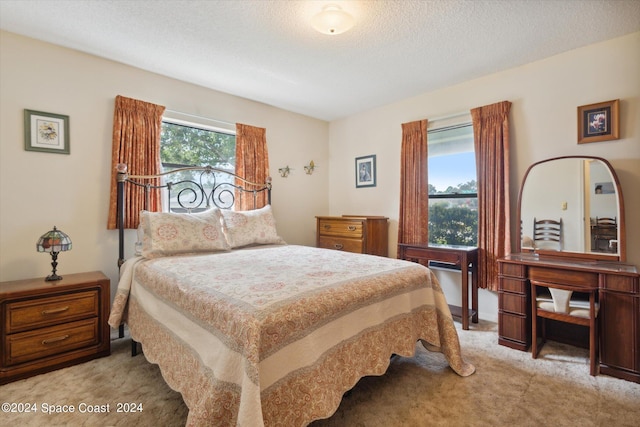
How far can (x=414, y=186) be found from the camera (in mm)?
3654

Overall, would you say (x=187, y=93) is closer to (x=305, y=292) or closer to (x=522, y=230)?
(x=305, y=292)

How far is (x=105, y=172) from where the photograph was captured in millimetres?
2812

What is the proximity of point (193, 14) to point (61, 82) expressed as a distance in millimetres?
1437

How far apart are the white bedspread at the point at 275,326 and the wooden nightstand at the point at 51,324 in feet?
0.65

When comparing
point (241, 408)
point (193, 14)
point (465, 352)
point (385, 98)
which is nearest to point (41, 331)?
point (241, 408)

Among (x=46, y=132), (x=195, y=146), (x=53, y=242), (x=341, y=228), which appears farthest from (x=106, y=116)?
(x=341, y=228)

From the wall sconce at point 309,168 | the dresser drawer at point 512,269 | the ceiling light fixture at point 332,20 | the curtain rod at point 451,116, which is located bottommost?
the dresser drawer at point 512,269

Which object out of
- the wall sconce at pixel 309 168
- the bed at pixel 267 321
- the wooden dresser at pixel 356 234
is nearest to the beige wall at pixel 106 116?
the bed at pixel 267 321

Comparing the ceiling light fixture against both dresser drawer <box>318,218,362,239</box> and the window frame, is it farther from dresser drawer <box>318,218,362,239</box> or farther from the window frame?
dresser drawer <box>318,218,362,239</box>

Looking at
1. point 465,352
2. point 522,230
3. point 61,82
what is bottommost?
point 465,352

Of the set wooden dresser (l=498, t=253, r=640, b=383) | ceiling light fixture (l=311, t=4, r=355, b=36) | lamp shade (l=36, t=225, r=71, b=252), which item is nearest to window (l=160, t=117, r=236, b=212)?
lamp shade (l=36, t=225, r=71, b=252)

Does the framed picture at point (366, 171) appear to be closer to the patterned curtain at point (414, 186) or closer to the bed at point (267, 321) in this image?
the patterned curtain at point (414, 186)

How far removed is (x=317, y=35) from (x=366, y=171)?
2174mm

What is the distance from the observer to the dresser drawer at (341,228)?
3.72 metres
